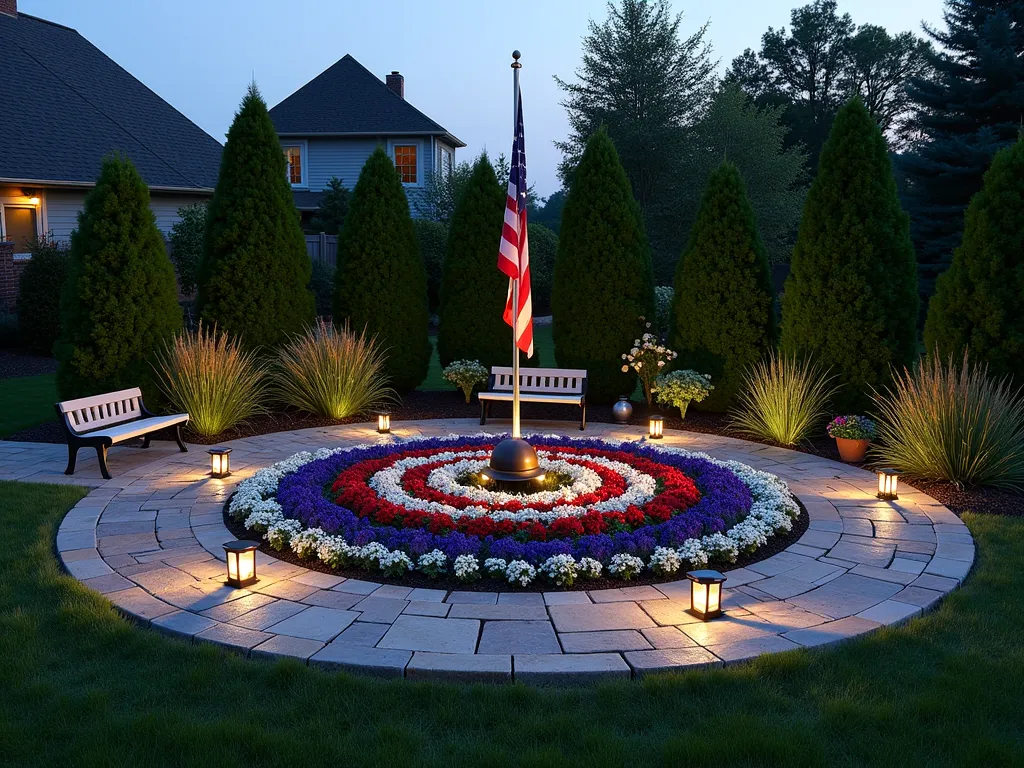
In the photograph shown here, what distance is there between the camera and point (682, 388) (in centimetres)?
991

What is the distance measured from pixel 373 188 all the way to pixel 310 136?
1780cm

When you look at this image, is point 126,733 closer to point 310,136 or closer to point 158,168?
point 158,168

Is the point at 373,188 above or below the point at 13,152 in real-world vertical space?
below

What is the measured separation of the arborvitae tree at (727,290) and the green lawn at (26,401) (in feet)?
26.3

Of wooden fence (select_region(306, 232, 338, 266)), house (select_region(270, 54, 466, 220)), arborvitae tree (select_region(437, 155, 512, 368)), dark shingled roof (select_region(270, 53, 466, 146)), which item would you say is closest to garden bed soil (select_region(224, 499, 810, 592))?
arborvitae tree (select_region(437, 155, 512, 368))

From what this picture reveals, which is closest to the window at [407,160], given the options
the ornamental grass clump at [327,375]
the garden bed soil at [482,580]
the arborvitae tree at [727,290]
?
the ornamental grass clump at [327,375]

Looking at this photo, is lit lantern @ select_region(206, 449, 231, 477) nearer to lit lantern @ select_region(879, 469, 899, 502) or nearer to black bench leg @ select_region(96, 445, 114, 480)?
black bench leg @ select_region(96, 445, 114, 480)

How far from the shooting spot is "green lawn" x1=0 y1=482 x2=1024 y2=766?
3.08m

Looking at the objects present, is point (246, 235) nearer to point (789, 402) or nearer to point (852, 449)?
point (789, 402)

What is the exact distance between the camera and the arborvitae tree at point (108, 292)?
881cm

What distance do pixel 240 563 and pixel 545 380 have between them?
615 centimetres

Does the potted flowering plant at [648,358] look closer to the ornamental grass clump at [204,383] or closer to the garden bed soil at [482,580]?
the ornamental grass clump at [204,383]

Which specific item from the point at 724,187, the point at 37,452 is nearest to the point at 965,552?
the point at 724,187

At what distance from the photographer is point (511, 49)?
6.42 m
